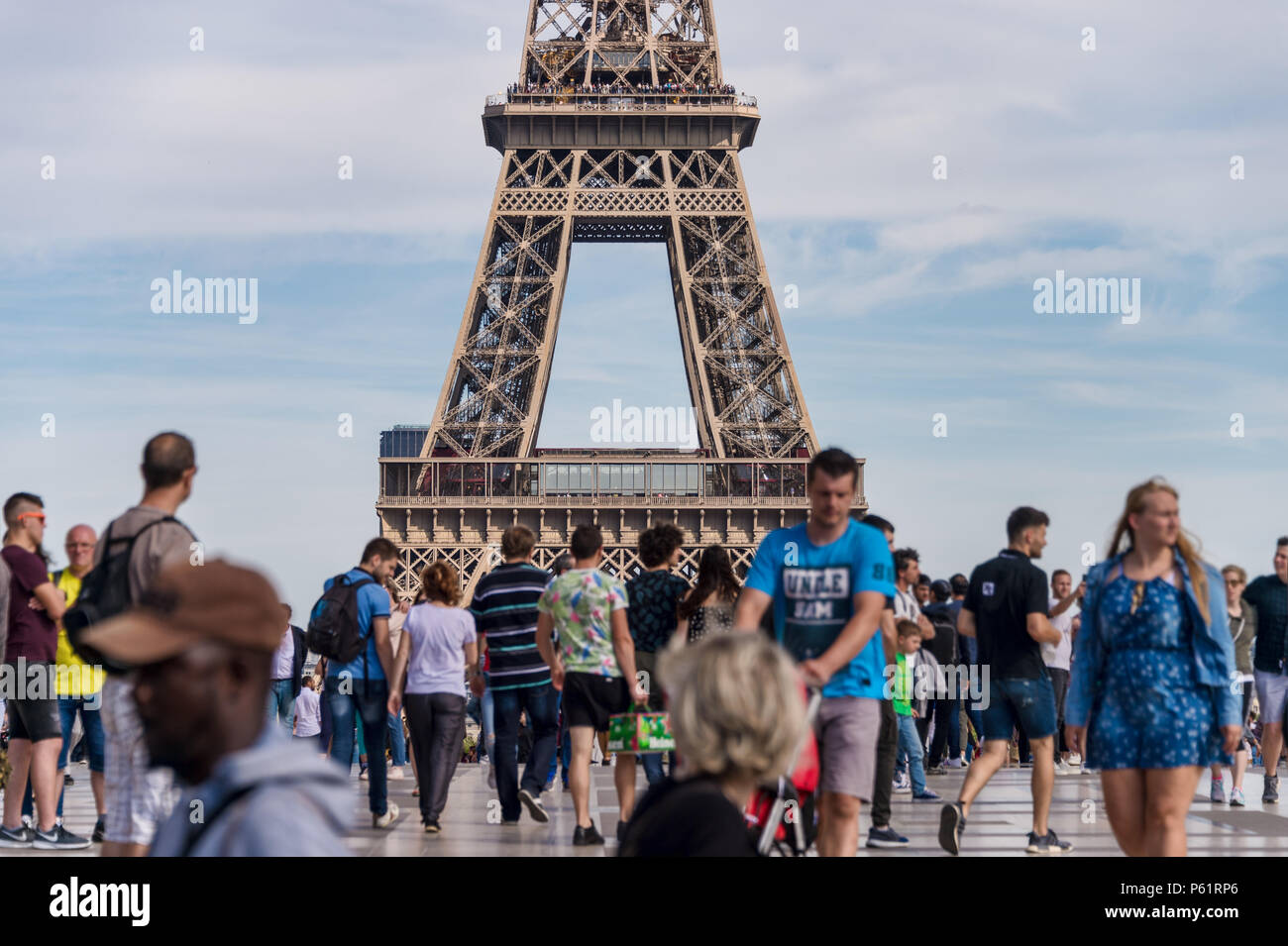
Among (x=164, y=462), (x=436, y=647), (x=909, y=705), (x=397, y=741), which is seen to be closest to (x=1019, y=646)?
(x=436, y=647)

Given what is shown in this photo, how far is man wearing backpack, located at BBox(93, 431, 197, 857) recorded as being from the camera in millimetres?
6234

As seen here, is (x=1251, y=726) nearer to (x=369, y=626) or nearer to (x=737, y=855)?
(x=369, y=626)

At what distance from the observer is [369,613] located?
469 inches

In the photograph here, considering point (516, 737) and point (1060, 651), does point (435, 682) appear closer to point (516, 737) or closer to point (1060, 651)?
point (516, 737)

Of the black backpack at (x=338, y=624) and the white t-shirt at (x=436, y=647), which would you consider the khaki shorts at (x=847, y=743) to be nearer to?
the white t-shirt at (x=436, y=647)

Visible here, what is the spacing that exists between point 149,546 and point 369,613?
5.72 m

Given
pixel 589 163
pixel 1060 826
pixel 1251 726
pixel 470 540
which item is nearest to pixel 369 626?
pixel 1060 826

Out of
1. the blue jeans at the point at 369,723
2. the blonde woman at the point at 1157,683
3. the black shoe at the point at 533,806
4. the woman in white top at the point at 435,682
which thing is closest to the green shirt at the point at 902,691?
the black shoe at the point at 533,806

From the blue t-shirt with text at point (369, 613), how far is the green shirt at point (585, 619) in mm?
1638

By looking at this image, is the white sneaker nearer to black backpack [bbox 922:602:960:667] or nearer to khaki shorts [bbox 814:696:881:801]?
black backpack [bbox 922:602:960:667]

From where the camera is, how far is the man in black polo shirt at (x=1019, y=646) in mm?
9852
